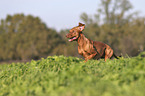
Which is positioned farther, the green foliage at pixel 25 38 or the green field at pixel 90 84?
the green foliage at pixel 25 38

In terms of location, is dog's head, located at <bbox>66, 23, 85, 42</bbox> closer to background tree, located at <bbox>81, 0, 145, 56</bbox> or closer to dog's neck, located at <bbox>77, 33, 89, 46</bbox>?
dog's neck, located at <bbox>77, 33, 89, 46</bbox>

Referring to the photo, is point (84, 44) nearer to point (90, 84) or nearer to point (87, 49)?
point (87, 49)

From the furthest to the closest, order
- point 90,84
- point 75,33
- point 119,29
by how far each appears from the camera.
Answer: point 119,29 → point 75,33 → point 90,84

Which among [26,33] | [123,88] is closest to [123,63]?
[123,88]

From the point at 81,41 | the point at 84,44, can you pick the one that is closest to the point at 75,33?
the point at 81,41

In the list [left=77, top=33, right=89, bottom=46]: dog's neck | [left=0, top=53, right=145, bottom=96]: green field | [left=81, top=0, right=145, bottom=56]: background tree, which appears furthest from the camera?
[left=81, top=0, right=145, bottom=56]: background tree

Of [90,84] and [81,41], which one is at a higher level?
Result: [81,41]

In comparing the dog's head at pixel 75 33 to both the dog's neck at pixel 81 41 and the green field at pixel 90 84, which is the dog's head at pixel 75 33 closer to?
the dog's neck at pixel 81 41

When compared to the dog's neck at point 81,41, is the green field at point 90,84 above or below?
below

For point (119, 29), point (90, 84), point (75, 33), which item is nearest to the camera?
point (90, 84)

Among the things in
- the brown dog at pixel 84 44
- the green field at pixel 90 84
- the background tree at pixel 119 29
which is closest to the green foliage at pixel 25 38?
the background tree at pixel 119 29

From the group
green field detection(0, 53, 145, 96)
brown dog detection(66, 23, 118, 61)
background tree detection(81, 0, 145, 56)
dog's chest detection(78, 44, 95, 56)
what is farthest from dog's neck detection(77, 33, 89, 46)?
background tree detection(81, 0, 145, 56)

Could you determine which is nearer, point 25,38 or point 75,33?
point 75,33

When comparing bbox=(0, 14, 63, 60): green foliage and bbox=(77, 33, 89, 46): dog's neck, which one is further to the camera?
bbox=(0, 14, 63, 60): green foliage
